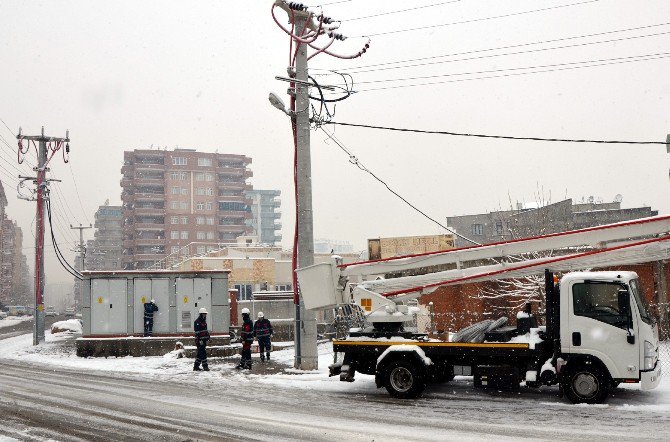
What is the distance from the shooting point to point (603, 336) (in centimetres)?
1098

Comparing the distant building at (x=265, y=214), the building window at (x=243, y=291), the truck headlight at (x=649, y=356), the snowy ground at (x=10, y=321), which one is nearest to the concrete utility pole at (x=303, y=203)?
the truck headlight at (x=649, y=356)

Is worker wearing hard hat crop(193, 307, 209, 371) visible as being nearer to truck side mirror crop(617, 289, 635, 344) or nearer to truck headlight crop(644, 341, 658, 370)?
truck side mirror crop(617, 289, 635, 344)

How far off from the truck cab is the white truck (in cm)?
2

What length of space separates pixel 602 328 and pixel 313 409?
514 centimetres

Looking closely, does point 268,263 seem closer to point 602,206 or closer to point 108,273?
point 108,273

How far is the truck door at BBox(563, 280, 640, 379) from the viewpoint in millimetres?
10812

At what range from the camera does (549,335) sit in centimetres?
1148

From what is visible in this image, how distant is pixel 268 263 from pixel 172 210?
228ft

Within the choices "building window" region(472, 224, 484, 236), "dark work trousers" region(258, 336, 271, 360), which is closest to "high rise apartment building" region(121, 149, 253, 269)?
"building window" region(472, 224, 484, 236)

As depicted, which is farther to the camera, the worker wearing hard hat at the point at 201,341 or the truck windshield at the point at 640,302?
the worker wearing hard hat at the point at 201,341

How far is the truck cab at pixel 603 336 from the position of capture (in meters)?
10.8

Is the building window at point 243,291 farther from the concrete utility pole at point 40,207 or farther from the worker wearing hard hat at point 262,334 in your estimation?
the worker wearing hard hat at point 262,334

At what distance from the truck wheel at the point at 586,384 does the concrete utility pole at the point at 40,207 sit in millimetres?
25165

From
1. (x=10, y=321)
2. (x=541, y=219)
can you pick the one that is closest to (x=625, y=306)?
(x=541, y=219)
